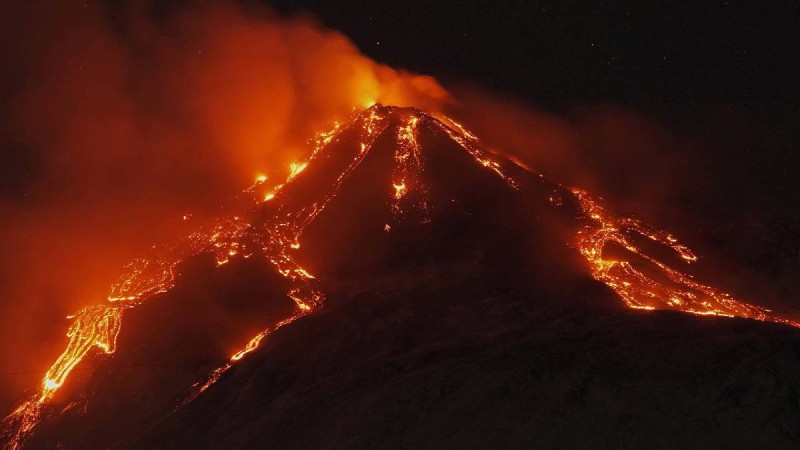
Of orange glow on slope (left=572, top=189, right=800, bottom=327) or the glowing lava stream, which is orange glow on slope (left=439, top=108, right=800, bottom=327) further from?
the glowing lava stream

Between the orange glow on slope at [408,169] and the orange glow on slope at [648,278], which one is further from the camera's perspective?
the orange glow on slope at [408,169]

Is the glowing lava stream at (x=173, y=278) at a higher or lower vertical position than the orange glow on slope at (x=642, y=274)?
higher

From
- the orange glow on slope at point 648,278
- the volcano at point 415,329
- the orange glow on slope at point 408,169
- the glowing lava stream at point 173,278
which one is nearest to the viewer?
the volcano at point 415,329

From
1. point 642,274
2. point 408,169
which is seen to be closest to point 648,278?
point 642,274

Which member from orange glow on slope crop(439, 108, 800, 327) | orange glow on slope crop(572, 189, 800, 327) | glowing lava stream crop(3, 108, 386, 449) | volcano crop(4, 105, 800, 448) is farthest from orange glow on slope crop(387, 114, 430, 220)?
orange glow on slope crop(572, 189, 800, 327)

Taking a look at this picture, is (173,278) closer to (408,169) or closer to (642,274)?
(408,169)

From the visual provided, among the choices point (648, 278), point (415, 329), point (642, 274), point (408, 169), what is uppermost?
point (408, 169)

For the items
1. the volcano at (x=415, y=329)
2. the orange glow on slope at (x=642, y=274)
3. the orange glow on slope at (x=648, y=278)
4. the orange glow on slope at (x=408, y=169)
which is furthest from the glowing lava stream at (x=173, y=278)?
the orange glow on slope at (x=648, y=278)

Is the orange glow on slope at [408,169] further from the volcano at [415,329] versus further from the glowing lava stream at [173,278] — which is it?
the glowing lava stream at [173,278]
